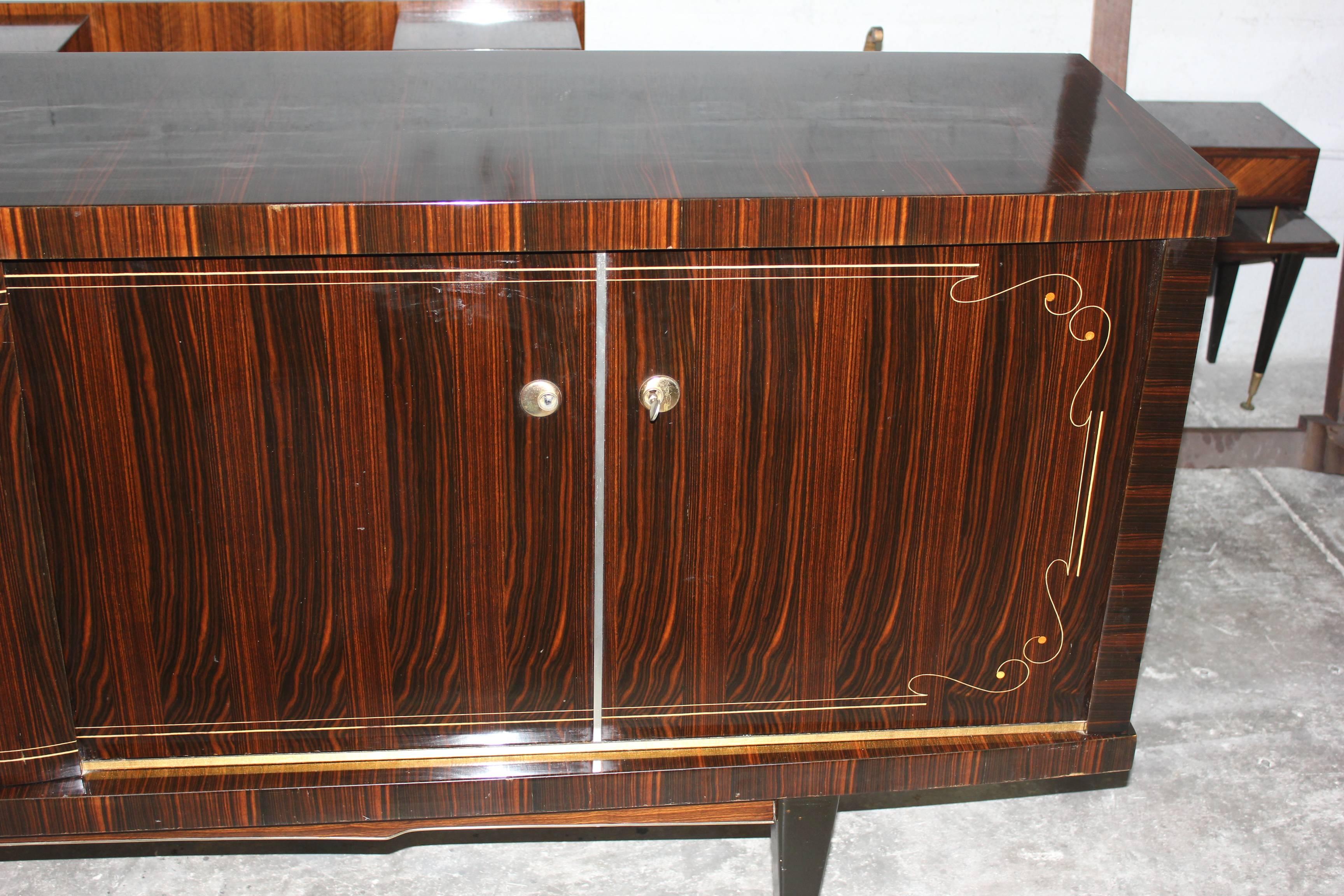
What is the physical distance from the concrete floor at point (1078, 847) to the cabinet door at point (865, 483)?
1.49ft

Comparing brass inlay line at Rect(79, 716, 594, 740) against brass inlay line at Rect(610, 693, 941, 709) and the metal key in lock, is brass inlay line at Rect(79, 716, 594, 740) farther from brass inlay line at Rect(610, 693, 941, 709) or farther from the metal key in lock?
the metal key in lock

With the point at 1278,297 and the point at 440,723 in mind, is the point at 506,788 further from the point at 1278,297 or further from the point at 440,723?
the point at 1278,297

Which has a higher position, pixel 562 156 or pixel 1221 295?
pixel 562 156

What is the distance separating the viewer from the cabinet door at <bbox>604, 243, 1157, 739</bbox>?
1152 mm

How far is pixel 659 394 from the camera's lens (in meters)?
1.17

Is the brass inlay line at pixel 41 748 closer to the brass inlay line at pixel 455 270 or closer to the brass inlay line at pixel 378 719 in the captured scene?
the brass inlay line at pixel 378 719

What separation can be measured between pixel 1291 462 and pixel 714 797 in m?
1.87

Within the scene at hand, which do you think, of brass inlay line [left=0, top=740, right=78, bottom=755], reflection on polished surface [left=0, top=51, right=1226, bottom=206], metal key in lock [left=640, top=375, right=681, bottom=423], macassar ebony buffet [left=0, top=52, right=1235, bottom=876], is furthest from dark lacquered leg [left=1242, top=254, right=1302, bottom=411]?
brass inlay line [left=0, top=740, right=78, bottom=755]

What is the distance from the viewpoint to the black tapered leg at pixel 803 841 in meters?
1.37

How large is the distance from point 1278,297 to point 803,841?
1690mm

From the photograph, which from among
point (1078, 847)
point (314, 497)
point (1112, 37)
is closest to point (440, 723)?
point (314, 497)

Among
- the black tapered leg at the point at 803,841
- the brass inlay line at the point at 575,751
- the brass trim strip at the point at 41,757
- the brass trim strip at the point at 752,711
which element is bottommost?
the black tapered leg at the point at 803,841

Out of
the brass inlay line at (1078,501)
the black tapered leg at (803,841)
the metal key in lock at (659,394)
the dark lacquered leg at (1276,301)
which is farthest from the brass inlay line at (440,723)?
the dark lacquered leg at (1276,301)

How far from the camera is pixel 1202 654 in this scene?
2141 millimetres
